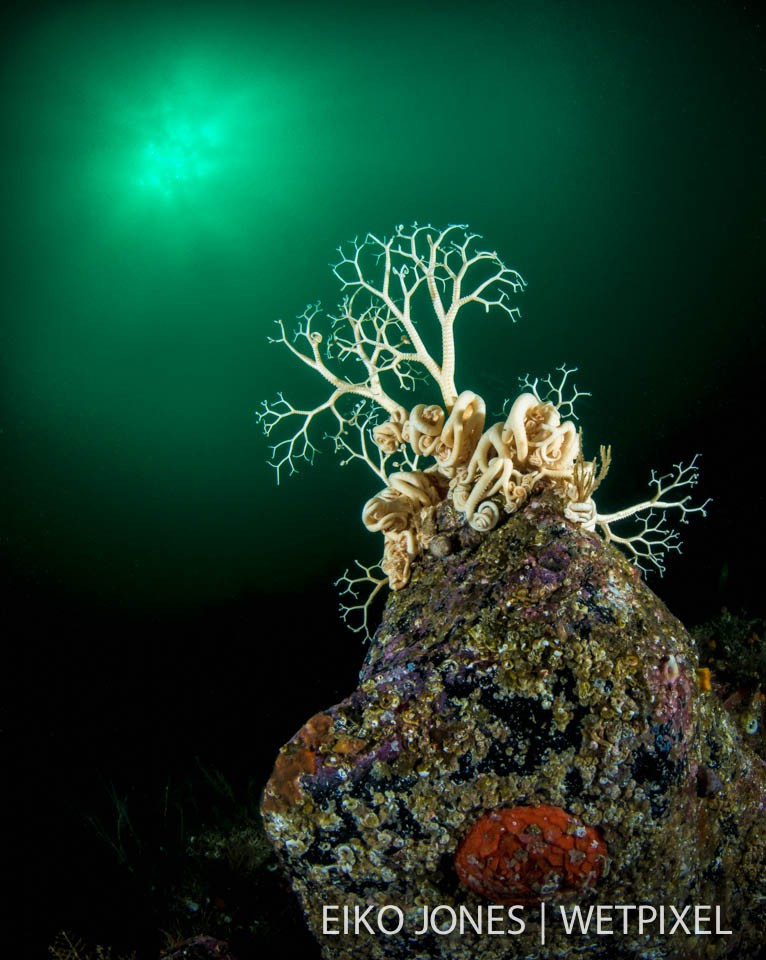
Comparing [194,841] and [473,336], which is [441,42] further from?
[194,841]

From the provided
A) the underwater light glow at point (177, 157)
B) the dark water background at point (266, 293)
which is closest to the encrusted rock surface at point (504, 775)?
the dark water background at point (266, 293)

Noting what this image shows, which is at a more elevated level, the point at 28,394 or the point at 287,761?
the point at 28,394

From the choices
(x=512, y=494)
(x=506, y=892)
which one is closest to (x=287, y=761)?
(x=506, y=892)

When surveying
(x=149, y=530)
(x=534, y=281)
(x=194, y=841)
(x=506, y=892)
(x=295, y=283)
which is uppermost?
(x=295, y=283)

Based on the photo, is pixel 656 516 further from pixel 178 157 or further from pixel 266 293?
pixel 178 157

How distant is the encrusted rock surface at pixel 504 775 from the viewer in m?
2.05

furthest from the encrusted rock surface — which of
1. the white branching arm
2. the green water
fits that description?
the green water

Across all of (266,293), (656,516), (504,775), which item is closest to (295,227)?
(266,293)

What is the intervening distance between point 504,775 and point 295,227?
9.94m

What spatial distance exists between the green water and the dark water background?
0.04 meters

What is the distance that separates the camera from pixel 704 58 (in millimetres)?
8008

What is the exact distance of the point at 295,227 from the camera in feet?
32.0

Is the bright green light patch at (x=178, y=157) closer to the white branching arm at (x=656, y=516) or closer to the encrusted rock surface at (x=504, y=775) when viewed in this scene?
the white branching arm at (x=656, y=516)

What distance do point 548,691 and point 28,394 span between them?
36.8 ft
